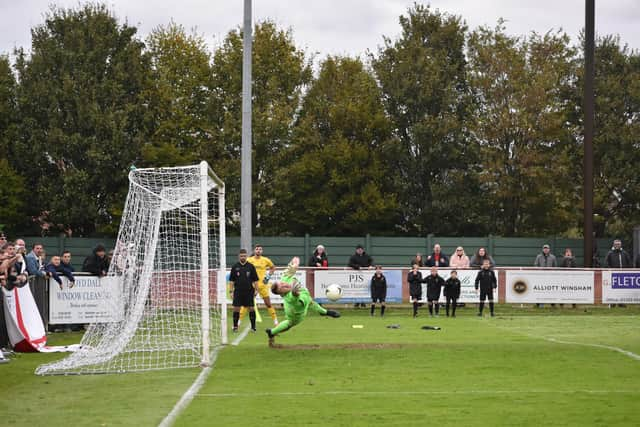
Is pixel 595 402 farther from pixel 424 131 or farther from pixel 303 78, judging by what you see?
pixel 303 78

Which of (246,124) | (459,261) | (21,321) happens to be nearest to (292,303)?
(21,321)

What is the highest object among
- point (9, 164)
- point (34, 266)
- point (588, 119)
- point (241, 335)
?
point (588, 119)

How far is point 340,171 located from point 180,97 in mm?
9419

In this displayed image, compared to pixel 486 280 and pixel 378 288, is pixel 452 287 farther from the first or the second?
pixel 378 288

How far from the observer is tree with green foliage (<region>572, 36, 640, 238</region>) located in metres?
46.6

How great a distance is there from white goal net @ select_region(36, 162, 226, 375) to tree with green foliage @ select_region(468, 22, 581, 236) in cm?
2445

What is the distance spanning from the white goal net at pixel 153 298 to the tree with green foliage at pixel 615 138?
28.3 metres

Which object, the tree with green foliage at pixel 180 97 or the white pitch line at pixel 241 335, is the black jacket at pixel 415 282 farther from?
the tree with green foliage at pixel 180 97

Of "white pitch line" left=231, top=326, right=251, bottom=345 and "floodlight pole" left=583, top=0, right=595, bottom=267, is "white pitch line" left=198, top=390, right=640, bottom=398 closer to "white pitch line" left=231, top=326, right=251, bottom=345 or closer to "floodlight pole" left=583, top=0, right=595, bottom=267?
"white pitch line" left=231, top=326, right=251, bottom=345

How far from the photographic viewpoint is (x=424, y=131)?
153ft

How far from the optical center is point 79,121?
45875mm

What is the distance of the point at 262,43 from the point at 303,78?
2.80 m

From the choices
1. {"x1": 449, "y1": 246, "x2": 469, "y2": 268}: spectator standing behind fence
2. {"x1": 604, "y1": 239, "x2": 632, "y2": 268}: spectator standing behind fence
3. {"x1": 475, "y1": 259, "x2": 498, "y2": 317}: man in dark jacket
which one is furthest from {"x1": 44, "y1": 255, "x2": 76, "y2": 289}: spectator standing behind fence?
{"x1": 604, "y1": 239, "x2": 632, "y2": 268}: spectator standing behind fence

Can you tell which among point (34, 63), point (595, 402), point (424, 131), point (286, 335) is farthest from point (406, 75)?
point (595, 402)
